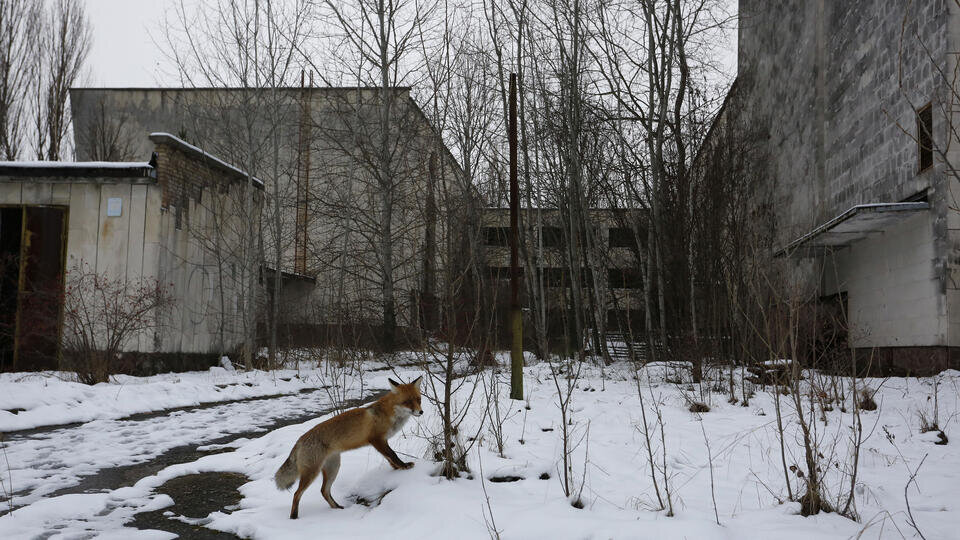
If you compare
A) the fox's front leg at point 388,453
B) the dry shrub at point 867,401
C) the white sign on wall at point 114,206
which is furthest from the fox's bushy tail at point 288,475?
the white sign on wall at point 114,206

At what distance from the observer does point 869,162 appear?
1388cm

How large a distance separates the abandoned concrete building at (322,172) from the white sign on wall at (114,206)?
345cm

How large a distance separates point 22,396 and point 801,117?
18.8m

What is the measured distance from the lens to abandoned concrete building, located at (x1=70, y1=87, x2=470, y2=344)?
1891cm

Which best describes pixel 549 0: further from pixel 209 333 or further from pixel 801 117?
pixel 209 333

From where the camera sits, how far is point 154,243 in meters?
13.7

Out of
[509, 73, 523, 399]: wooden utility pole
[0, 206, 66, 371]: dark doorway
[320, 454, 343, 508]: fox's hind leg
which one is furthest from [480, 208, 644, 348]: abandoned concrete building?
[0, 206, 66, 371]: dark doorway

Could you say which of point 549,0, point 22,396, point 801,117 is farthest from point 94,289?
point 801,117

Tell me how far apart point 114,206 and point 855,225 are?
15.2 m

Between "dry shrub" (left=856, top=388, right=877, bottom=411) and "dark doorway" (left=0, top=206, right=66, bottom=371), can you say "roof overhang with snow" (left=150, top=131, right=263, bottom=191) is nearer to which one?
"dark doorway" (left=0, top=206, right=66, bottom=371)

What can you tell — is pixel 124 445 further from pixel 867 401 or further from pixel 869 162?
pixel 869 162

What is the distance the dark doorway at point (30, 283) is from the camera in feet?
41.6

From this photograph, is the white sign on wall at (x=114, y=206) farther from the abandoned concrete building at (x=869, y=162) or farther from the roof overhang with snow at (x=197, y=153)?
the abandoned concrete building at (x=869, y=162)

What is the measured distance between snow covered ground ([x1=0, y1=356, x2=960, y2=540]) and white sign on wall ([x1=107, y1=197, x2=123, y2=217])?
7351 millimetres
